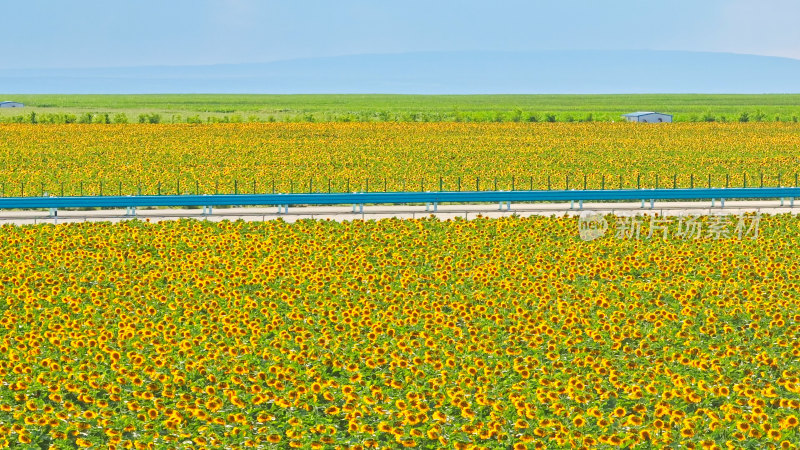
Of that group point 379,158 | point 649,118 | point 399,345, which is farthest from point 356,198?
point 649,118

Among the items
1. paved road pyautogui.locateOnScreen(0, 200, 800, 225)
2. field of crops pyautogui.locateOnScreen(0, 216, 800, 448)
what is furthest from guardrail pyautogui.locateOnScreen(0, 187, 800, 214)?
field of crops pyautogui.locateOnScreen(0, 216, 800, 448)

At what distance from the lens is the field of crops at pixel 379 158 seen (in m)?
36.8

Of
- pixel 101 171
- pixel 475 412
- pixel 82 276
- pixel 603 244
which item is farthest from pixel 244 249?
pixel 101 171

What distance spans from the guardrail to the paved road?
0.92 feet

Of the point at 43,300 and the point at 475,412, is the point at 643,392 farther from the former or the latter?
the point at 43,300

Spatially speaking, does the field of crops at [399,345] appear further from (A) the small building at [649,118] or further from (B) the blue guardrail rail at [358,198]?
(A) the small building at [649,118]

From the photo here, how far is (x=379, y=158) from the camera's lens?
47.2m

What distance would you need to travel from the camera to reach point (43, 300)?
14375 millimetres

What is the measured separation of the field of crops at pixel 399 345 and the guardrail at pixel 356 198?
20.1 ft

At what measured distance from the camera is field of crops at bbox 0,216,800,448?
9328 millimetres

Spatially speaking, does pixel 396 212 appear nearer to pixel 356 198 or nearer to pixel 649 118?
pixel 356 198

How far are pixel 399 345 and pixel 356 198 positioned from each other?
14893mm

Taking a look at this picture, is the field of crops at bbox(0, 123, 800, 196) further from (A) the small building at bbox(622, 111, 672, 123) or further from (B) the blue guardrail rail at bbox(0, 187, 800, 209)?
(A) the small building at bbox(622, 111, 672, 123)

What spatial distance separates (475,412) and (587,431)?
3.48 ft
